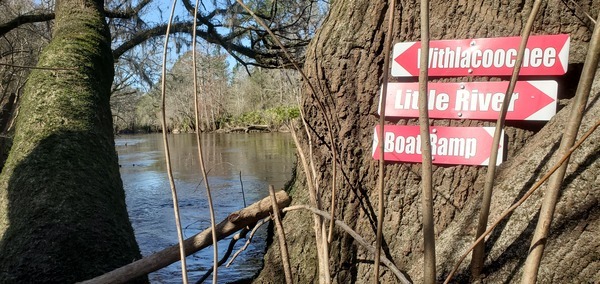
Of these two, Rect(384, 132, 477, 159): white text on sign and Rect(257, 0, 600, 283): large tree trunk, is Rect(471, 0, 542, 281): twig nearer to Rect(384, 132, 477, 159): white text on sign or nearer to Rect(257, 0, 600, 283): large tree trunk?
Rect(257, 0, 600, 283): large tree trunk

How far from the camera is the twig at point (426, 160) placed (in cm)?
90

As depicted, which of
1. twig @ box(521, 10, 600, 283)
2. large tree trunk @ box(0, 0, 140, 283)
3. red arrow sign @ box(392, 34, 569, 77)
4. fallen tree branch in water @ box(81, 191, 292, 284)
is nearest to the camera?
twig @ box(521, 10, 600, 283)

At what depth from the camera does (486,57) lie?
203 cm

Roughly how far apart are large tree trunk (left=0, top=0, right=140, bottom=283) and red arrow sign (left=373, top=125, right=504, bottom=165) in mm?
1456

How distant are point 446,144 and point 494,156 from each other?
3.51 ft

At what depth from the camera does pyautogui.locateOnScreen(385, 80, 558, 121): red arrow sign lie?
6.39ft

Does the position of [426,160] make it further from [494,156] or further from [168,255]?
[168,255]

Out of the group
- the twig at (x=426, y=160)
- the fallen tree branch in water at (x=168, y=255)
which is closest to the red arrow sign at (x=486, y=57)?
the fallen tree branch in water at (x=168, y=255)

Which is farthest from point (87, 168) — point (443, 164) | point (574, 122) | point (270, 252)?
point (574, 122)

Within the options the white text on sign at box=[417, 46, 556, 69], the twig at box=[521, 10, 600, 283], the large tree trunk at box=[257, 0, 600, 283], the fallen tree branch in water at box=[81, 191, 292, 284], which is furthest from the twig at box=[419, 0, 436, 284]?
the fallen tree branch in water at box=[81, 191, 292, 284]

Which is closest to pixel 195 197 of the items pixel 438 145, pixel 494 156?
pixel 438 145

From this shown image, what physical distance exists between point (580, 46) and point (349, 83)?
0.93 m

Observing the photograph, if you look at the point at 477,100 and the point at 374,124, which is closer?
the point at 477,100

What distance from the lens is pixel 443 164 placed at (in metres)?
2.12
